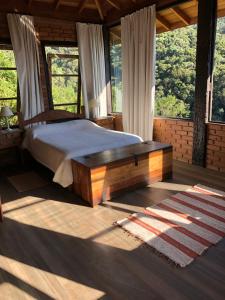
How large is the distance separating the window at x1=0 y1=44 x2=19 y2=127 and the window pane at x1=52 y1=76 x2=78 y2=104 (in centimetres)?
70

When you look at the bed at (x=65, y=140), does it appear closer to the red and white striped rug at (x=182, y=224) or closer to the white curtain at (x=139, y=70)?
the white curtain at (x=139, y=70)

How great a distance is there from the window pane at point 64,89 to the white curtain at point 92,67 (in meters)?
0.22

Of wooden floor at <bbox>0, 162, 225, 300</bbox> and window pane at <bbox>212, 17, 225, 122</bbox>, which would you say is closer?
wooden floor at <bbox>0, 162, 225, 300</bbox>

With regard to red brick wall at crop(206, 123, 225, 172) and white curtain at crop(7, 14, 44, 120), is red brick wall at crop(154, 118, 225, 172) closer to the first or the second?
red brick wall at crop(206, 123, 225, 172)

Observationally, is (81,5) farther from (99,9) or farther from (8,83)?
(8,83)

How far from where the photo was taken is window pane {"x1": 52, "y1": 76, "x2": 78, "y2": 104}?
4.71 m

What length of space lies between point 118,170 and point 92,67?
282 centimetres

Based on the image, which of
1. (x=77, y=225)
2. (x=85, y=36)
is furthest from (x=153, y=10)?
(x=77, y=225)

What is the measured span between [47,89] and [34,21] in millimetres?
1154

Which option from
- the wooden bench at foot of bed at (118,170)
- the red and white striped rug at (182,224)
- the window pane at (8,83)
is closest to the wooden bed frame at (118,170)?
the wooden bench at foot of bed at (118,170)

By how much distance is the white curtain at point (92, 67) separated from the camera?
479cm

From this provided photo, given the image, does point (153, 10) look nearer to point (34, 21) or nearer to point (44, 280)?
point (34, 21)

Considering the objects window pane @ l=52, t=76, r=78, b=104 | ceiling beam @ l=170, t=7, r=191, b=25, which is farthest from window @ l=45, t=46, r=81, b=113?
ceiling beam @ l=170, t=7, r=191, b=25

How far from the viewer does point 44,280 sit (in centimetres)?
173
